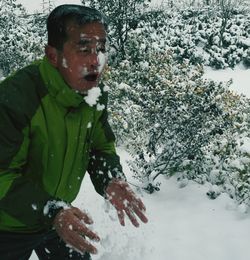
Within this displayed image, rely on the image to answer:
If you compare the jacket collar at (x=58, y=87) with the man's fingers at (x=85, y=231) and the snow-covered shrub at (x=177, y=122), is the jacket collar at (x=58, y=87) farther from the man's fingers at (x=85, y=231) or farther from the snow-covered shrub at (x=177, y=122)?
the snow-covered shrub at (x=177, y=122)

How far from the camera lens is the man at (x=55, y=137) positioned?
147 cm

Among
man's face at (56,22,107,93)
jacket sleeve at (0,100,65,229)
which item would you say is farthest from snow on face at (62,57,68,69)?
jacket sleeve at (0,100,65,229)

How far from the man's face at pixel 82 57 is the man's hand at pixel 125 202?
455 mm

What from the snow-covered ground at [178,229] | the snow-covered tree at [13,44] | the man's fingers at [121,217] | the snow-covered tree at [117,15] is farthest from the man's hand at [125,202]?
the snow-covered tree at [117,15]

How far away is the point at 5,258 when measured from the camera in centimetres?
180

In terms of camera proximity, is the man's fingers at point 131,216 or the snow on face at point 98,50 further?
the man's fingers at point 131,216

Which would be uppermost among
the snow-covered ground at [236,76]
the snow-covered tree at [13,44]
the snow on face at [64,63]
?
the snow on face at [64,63]

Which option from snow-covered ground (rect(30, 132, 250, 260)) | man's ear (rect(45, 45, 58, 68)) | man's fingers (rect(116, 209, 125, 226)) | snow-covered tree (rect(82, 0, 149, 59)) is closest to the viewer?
man's ear (rect(45, 45, 58, 68))

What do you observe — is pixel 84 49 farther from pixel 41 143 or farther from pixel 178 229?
pixel 178 229

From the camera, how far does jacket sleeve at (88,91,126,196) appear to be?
6.17ft

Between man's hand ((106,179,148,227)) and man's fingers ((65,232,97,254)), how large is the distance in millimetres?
358

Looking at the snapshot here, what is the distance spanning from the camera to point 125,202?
1.75 m

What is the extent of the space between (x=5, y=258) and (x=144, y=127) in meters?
3.14

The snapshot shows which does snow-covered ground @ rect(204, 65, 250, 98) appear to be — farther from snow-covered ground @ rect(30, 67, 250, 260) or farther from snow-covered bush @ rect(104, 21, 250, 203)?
snow-covered ground @ rect(30, 67, 250, 260)
